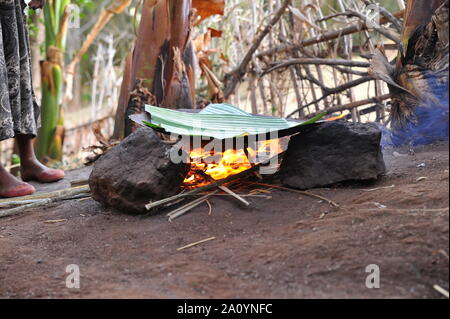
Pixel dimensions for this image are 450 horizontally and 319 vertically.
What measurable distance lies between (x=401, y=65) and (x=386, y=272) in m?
1.31

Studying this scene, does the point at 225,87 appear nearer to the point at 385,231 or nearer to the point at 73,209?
the point at 73,209

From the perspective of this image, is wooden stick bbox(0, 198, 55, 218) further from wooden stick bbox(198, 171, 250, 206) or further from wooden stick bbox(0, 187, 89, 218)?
wooden stick bbox(198, 171, 250, 206)

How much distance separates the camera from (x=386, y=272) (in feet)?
4.19

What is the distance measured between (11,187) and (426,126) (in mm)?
2237

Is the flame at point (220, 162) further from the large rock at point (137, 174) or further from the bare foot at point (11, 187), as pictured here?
the bare foot at point (11, 187)

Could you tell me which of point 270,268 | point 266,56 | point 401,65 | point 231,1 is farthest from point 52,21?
point 270,268

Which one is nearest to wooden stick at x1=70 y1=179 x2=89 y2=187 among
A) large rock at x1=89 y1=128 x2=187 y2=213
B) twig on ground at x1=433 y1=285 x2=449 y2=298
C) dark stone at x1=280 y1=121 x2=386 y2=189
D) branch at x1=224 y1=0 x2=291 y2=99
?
large rock at x1=89 y1=128 x2=187 y2=213

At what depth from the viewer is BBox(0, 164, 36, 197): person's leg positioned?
288cm

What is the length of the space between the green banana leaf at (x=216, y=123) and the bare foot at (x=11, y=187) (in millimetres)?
1000

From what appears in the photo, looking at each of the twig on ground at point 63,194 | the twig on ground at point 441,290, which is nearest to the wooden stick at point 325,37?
the twig on ground at point 63,194

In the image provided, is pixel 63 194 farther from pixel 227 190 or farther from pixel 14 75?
pixel 227 190

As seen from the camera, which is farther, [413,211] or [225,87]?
[225,87]

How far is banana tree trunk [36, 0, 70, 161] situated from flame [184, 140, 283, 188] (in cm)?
330

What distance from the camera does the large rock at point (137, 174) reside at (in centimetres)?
213
